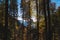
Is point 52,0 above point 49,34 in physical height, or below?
above

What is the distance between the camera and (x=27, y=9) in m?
1.53

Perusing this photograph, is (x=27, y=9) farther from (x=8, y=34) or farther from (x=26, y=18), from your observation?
(x=8, y=34)

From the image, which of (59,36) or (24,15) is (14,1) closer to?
(24,15)

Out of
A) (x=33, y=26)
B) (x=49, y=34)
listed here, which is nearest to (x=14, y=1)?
(x=33, y=26)

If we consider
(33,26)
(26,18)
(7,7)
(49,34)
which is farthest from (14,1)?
(49,34)

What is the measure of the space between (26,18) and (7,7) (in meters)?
0.24

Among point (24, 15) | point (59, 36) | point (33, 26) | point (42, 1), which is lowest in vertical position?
point (59, 36)

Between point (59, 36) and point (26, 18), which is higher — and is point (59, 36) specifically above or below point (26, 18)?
below

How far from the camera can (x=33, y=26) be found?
1518 mm

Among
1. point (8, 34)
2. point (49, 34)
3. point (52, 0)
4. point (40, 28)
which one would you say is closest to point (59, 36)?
point (49, 34)

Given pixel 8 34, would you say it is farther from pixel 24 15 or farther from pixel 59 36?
pixel 59 36

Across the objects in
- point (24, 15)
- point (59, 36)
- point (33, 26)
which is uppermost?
point (24, 15)

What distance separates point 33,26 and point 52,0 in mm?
344

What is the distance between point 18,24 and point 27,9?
0.62 feet
